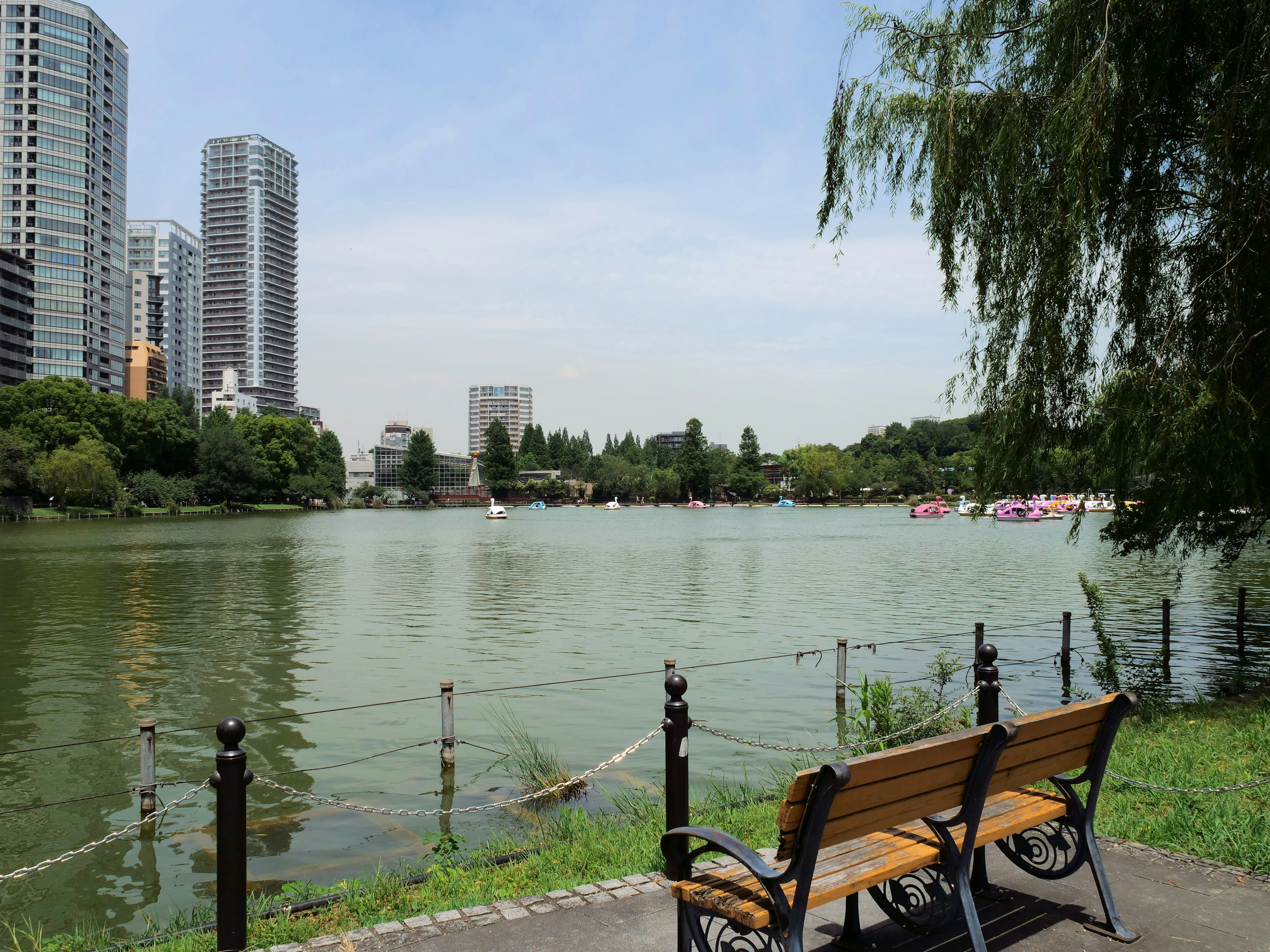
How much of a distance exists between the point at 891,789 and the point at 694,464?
630 feet

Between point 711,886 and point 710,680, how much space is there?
12.5 metres

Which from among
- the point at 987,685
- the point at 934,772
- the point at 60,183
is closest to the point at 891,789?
the point at 934,772

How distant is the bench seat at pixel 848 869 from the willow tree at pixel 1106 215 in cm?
658

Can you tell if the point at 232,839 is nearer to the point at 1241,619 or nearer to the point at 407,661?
the point at 407,661

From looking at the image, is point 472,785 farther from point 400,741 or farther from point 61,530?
point 61,530

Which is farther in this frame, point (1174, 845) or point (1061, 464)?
point (1061, 464)

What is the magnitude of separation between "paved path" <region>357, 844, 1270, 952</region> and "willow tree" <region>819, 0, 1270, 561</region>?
582cm

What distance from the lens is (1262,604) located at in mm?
26297

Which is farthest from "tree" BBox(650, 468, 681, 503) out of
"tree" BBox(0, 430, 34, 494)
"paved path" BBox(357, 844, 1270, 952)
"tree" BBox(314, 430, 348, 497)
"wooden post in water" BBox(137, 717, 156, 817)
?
"paved path" BBox(357, 844, 1270, 952)

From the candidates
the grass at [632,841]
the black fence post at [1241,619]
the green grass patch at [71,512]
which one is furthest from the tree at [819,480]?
the grass at [632,841]

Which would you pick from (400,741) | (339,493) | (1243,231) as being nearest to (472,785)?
(400,741)

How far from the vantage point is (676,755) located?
18.8ft

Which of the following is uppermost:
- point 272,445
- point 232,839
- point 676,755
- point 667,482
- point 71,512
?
point 272,445

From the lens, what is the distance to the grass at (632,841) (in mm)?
5418
